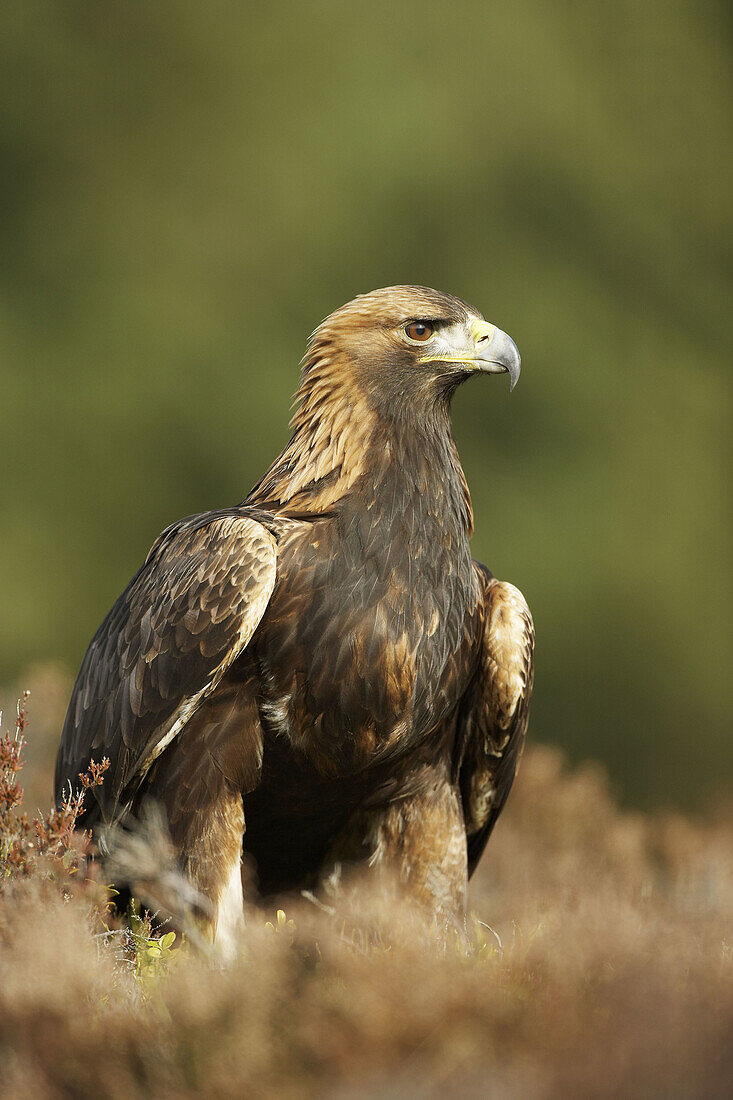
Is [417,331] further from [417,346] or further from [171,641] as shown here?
[171,641]

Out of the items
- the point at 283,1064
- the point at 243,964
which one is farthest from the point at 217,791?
the point at 283,1064

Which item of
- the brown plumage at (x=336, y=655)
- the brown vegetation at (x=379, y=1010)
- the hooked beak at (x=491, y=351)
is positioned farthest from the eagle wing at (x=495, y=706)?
the brown vegetation at (x=379, y=1010)

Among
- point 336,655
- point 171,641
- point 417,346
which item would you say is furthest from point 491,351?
point 171,641

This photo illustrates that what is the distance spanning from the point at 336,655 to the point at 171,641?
1.26 ft

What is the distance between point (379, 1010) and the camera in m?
1.83

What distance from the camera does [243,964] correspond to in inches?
79.1

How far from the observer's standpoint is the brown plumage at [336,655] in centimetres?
299

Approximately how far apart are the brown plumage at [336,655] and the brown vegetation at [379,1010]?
695 mm

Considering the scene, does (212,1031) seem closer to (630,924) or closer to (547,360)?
(630,924)

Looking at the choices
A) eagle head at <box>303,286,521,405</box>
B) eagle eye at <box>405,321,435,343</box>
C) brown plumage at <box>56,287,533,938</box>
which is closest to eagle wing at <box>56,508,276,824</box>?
brown plumage at <box>56,287,533,938</box>

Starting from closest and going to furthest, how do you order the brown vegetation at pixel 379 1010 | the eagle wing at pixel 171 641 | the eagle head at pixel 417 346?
the brown vegetation at pixel 379 1010
the eagle wing at pixel 171 641
the eagle head at pixel 417 346

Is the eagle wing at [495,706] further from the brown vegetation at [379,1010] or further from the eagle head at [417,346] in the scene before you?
the brown vegetation at [379,1010]

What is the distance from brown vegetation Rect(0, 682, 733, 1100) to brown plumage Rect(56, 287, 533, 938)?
27.4 inches

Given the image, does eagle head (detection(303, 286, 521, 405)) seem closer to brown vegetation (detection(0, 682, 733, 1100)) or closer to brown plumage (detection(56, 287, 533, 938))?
brown plumage (detection(56, 287, 533, 938))
